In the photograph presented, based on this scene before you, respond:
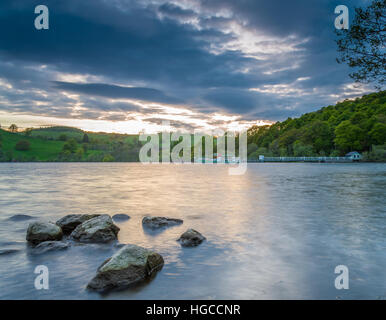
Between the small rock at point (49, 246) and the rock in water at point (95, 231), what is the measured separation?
2.18ft

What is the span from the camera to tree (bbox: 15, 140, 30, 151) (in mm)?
180125

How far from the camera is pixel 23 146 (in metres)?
181

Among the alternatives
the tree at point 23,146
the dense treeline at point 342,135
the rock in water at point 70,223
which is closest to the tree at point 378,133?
the dense treeline at point 342,135

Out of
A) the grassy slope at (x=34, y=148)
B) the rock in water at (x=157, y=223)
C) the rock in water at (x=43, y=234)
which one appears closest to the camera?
the rock in water at (x=43, y=234)

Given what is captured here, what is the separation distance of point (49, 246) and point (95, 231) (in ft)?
4.50

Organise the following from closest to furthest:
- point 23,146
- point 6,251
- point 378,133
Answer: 1. point 6,251
2. point 378,133
3. point 23,146

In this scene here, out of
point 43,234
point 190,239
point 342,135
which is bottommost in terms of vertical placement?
point 190,239

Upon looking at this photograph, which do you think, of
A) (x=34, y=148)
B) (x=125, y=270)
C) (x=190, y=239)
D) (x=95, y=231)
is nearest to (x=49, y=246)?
(x=95, y=231)

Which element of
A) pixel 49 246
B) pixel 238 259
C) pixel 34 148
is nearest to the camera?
pixel 238 259

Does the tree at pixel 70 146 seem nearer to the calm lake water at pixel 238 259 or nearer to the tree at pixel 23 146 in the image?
the tree at pixel 23 146

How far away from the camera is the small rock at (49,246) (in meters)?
8.02

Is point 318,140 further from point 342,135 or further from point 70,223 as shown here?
point 70,223
